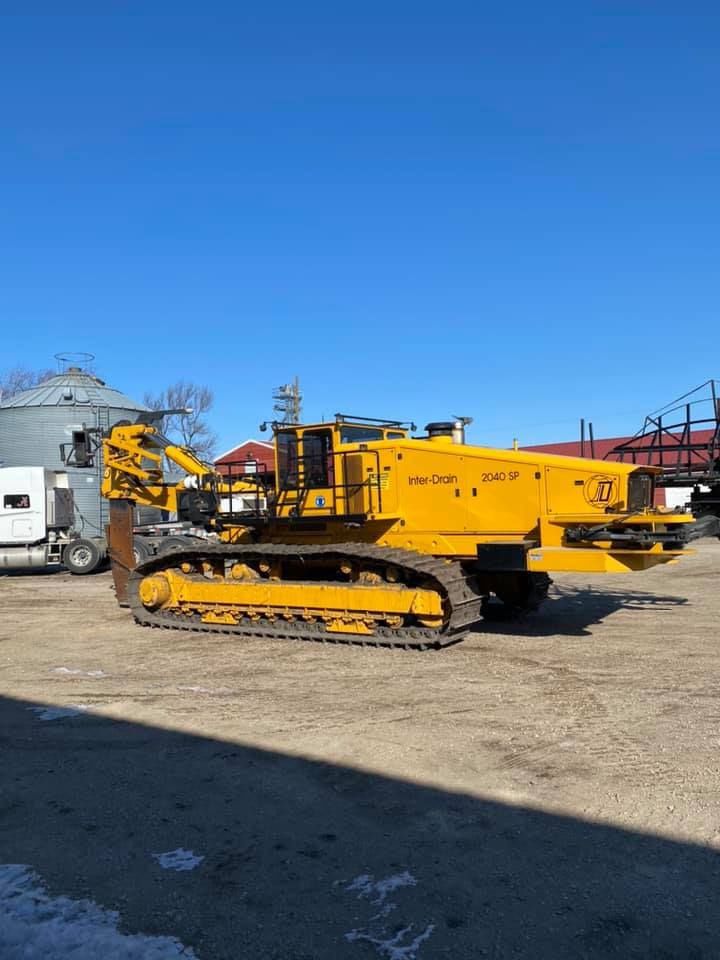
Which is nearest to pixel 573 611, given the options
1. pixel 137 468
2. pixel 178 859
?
pixel 137 468

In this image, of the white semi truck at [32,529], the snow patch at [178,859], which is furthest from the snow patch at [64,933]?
the white semi truck at [32,529]

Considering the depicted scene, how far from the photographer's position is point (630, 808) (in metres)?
4.65

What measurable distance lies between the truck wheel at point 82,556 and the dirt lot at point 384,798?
1295cm

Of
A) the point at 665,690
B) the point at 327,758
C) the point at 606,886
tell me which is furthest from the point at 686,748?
the point at 327,758

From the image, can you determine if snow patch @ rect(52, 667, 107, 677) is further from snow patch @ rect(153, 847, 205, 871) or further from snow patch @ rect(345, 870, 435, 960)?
snow patch @ rect(345, 870, 435, 960)

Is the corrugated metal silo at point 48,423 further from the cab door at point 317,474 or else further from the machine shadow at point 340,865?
the machine shadow at point 340,865

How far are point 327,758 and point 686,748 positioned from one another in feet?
8.67

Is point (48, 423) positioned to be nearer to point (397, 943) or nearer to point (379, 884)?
point (379, 884)

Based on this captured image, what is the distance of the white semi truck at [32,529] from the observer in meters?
21.7

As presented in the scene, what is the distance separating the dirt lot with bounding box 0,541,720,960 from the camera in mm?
3543

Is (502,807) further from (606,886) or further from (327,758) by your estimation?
(327,758)

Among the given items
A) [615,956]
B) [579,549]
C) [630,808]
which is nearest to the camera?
[615,956]

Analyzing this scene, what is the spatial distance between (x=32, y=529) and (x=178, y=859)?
19.4m

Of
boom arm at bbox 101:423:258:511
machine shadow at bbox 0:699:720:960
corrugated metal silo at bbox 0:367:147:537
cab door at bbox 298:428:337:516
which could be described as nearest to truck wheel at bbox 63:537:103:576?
corrugated metal silo at bbox 0:367:147:537
